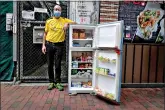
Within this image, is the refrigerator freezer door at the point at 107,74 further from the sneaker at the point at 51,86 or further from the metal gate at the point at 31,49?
the metal gate at the point at 31,49

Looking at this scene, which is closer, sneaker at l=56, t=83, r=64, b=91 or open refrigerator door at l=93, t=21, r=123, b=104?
open refrigerator door at l=93, t=21, r=123, b=104

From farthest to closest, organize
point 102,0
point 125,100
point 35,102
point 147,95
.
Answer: point 102,0 → point 147,95 → point 125,100 → point 35,102

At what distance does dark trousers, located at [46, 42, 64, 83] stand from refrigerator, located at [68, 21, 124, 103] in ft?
1.32

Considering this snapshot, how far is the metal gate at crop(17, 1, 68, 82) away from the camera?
6.67m

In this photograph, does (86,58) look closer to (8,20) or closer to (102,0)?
(102,0)

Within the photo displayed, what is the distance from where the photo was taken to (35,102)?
17.0ft

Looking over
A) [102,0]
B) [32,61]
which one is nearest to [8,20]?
[32,61]

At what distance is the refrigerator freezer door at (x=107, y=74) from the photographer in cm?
507

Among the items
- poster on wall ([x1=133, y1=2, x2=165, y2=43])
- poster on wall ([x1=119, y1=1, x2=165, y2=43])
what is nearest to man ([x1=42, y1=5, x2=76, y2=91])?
poster on wall ([x1=119, y1=1, x2=165, y2=43])

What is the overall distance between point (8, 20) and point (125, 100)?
3.64m

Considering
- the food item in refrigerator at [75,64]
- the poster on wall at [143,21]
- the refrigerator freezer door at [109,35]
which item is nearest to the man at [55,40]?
the food item in refrigerator at [75,64]

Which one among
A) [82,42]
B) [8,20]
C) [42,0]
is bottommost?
[82,42]

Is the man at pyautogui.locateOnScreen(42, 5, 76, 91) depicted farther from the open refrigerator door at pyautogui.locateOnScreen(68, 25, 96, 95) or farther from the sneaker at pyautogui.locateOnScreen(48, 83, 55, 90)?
the open refrigerator door at pyautogui.locateOnScreen(68, 25, 96, 95)

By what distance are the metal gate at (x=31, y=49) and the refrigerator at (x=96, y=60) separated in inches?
34.9
